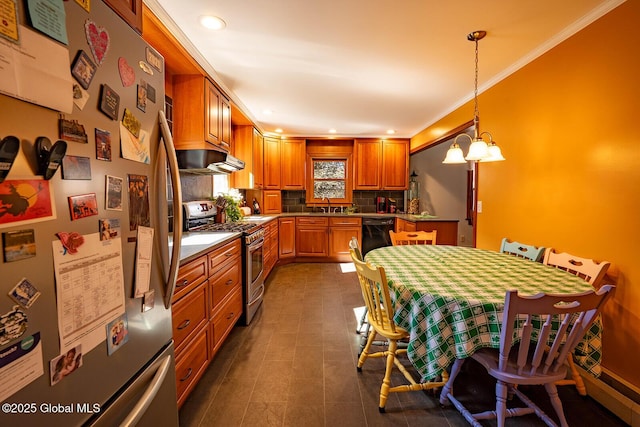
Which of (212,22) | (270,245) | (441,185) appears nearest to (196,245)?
(212,22)

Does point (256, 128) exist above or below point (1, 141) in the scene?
above

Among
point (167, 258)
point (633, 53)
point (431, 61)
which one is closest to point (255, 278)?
point (167, 258)

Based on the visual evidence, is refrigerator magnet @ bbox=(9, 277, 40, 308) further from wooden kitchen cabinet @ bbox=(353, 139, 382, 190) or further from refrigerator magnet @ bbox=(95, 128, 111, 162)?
wooden kitchen cabinet @ bbox=(353, 139, 382, 190)

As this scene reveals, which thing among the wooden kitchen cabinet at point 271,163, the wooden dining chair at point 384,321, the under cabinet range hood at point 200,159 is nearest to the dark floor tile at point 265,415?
the wooden dining chair at point 384,321

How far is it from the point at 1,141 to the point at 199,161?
196 centimetres

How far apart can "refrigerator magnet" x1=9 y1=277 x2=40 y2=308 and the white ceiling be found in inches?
69.1

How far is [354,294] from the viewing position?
3.29 meters

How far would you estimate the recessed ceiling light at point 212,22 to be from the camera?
1767mm

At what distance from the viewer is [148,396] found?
882mm

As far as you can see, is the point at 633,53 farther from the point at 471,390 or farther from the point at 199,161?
the point at 199,161

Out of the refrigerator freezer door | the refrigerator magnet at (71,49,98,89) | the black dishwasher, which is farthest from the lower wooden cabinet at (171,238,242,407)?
the black dishwasher

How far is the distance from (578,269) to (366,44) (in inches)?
84.2

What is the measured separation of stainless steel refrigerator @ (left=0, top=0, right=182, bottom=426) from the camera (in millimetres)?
529

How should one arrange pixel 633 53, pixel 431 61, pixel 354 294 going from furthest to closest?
pixel 354 294
pixel 431 61
pixel 633 53
